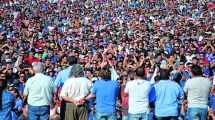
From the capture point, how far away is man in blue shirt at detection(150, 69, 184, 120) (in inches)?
300

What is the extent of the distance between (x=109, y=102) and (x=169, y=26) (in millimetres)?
12811

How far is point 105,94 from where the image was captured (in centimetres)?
772

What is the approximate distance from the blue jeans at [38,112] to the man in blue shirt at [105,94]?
2.81 ft

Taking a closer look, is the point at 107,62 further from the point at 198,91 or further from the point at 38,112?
the point at 198,91

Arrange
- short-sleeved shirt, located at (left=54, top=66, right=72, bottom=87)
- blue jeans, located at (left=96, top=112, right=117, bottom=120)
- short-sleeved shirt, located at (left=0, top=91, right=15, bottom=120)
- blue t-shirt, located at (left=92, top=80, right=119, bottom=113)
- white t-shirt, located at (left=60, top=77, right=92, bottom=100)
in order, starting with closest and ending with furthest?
short-sleeved shirt, located at (left=0, top=91, right=15, bottom=120)
white t-shirt, located at (left=60, top=77, right=92, bottom=100)
blue t-shirt, located at (left=92, top=80, right=119, bottom=113)
blue jeans, located at (left=96, top=112, right=117, bottom=120)
short-sleeved shirt, located at (left=54, top=66, right=72, bottom=87)

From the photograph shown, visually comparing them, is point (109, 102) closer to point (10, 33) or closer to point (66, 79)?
point (66, 79)

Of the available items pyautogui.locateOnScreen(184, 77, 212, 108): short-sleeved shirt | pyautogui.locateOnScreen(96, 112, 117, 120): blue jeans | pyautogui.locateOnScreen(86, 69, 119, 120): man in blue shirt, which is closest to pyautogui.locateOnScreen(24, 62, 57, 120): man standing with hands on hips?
pyautogui.locateOnScreen(86, 69, 119, 120): man in blue shirt

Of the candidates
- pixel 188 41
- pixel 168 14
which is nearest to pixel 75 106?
pixel 188 41

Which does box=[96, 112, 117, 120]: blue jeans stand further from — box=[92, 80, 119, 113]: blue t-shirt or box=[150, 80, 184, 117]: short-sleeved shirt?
box=[150, 80, 184, 117]: short-sleeved shirt

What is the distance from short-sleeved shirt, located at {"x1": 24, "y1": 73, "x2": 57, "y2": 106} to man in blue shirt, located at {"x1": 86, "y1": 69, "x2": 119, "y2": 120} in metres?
0.78

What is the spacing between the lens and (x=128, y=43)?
53.7 ft

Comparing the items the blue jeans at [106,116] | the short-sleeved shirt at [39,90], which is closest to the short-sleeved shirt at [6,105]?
the short-sleeved shirt at [39,90]

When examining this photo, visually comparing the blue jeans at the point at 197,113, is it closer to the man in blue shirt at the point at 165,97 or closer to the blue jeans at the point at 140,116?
the man in blue shirt at the point at 165,97

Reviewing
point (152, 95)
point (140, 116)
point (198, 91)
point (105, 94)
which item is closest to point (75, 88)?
point (105, 94)
